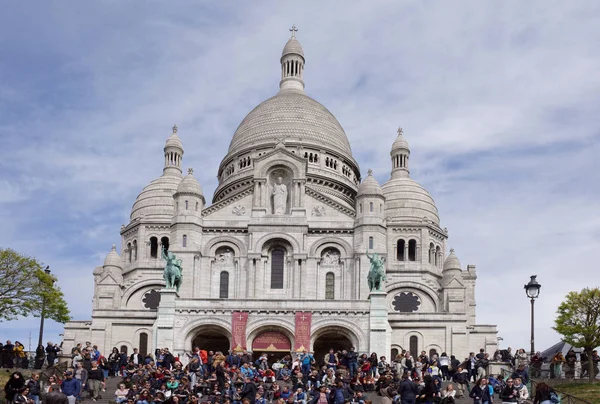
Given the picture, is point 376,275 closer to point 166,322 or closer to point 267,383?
point 166,322

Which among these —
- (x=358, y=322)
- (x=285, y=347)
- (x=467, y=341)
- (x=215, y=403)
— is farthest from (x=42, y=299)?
(x=467, y=341)

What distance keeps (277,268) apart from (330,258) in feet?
12.5

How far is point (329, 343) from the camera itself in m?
67.1

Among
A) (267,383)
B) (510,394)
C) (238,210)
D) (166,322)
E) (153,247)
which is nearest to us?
(510,394)

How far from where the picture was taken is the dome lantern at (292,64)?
Answer: 99.8 metres

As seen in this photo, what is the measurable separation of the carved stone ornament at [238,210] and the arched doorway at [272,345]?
1222cm

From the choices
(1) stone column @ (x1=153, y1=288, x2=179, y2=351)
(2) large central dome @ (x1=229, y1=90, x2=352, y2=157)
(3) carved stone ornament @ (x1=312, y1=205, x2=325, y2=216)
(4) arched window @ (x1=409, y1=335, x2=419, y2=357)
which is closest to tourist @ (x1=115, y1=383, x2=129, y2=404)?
(1) stone column @ (x1=153, y1=288, x2=179, y2=351)

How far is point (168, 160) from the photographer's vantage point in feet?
299

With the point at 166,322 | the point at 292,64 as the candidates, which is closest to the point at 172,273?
the point at 166,322

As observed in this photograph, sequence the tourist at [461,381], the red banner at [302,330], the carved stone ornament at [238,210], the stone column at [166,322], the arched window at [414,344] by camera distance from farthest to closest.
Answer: the carved stone ornament at [238,210]
the arched window at [414,344]
the red banner at [302,330]
the stone column at [166,322]
the tourist at [461,381]

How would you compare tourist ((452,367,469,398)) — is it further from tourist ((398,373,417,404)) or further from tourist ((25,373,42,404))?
tourist ((25,373,42,404))

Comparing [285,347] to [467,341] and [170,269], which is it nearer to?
[170,269]

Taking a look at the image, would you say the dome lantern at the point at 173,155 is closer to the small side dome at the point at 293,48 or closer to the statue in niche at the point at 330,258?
the small side dome at the point at 293,48

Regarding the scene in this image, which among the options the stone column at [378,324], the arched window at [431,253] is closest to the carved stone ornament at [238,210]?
the stone column at [378,324]
